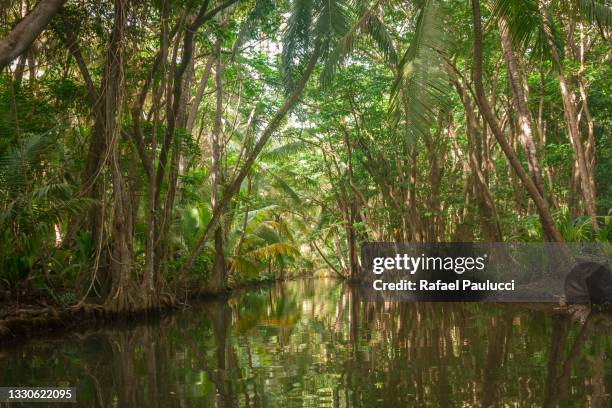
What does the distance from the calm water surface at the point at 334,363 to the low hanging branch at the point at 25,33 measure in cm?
253

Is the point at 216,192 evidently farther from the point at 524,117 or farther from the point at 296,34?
the point at 524,117

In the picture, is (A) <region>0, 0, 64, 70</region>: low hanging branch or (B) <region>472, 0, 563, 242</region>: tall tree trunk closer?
(A) <region>0, 0, 64, 70</region>: low hanging branch

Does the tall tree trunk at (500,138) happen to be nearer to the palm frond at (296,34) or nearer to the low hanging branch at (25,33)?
the palm frond at (296,34)

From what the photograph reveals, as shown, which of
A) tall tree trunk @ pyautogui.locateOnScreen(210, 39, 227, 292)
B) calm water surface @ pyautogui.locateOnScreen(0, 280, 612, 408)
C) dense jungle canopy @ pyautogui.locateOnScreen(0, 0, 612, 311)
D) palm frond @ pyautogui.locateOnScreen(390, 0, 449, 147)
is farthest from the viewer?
tall tree trunk @ pyautogui.locateOnScreen(210, 39, 227, 292)

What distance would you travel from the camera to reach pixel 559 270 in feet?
34.2

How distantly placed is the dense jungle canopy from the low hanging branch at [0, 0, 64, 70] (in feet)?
0.04

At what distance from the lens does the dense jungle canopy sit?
330 inches

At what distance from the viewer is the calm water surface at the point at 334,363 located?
173 inches

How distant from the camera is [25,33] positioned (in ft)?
15.4

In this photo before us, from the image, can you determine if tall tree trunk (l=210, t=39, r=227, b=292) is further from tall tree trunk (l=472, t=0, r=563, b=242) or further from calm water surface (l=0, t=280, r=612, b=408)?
tall tree trunk (l=472, t=0, r=563, b=242)

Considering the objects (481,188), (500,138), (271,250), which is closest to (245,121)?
(271,250)

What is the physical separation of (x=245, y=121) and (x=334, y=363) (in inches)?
601

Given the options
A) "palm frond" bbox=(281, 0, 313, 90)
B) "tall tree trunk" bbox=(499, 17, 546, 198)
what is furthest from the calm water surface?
"palm frond" bbox=(281, 0, 313, 90)

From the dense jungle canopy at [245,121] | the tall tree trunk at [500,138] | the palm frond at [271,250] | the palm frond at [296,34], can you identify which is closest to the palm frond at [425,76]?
the dense jungle canopy at [245,121]
